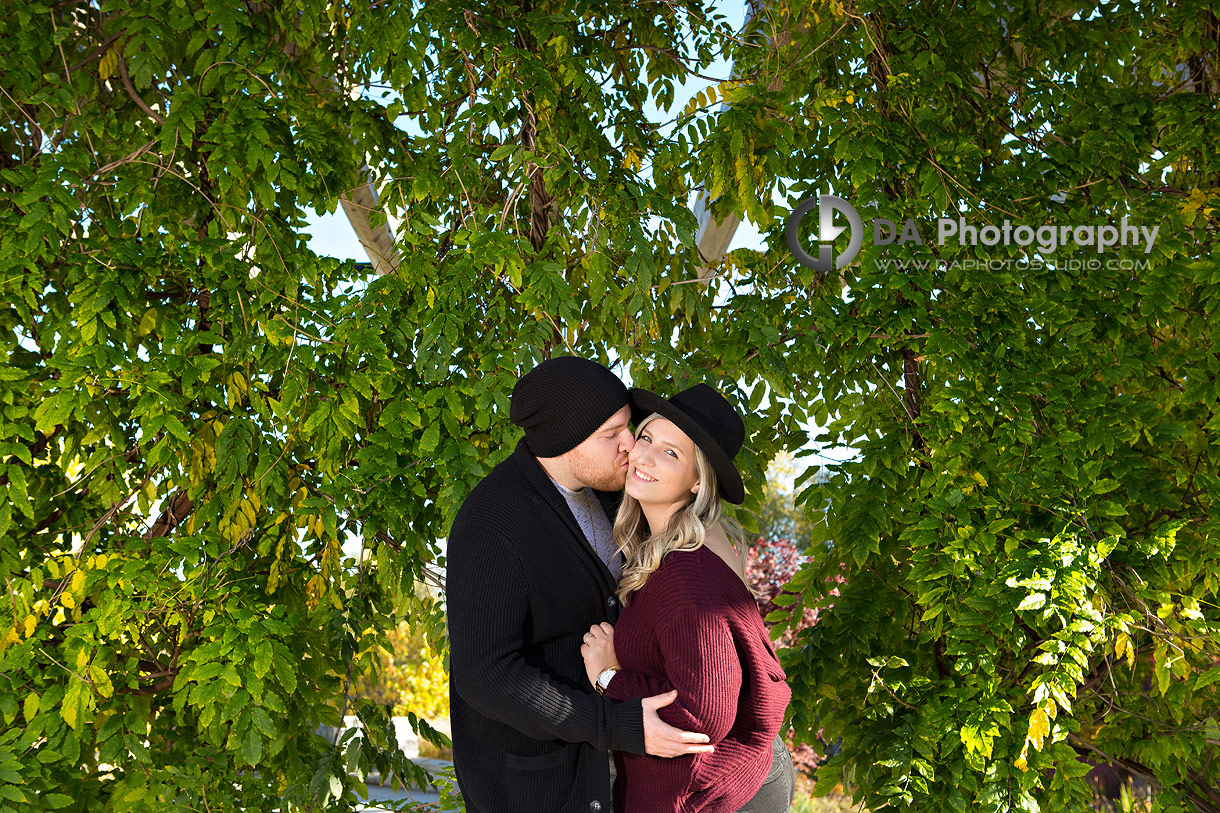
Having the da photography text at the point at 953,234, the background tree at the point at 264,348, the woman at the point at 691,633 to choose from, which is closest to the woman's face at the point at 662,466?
the woman at the point at 691,633

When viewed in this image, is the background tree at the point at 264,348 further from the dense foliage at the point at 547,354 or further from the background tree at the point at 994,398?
the background tree at the point at 994,398

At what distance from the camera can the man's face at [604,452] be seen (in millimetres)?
1844

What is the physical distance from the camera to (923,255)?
2.87m

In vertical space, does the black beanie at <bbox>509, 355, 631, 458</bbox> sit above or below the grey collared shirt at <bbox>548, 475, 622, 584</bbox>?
above

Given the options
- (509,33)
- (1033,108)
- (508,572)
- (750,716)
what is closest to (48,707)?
(508,572)

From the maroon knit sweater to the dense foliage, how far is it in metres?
1.00

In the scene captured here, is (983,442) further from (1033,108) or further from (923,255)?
(1033,108)

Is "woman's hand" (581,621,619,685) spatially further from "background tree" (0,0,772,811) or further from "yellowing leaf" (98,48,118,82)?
"yellowing leaf" (98,48,118,82)

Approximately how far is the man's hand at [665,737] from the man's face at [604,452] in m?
0.46

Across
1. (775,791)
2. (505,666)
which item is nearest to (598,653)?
(505,666)

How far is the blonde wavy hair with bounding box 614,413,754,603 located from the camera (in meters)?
1.72

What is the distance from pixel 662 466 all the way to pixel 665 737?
484 mm

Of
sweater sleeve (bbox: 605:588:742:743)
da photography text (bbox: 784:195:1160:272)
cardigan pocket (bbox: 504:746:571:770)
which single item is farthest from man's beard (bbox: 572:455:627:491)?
da photography text (bbox: 784:195:1160:272)

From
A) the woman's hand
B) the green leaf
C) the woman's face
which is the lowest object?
the green leaf
